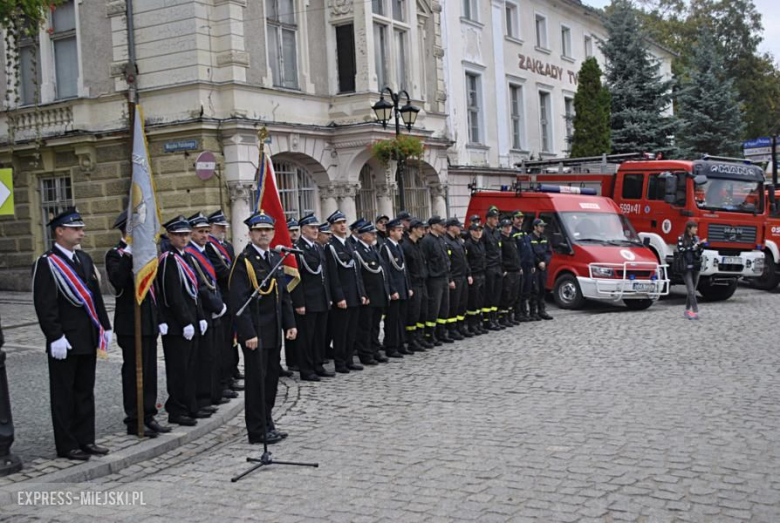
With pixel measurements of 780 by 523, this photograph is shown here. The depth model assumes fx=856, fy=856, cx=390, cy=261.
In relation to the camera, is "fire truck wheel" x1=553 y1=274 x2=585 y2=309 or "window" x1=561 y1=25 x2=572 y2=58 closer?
"fire truck wheel" x1=553 y1=274 x2=585 y2=309

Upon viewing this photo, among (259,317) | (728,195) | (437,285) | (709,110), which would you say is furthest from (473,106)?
(259,317)

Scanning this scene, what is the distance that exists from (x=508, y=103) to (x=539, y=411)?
2512cm

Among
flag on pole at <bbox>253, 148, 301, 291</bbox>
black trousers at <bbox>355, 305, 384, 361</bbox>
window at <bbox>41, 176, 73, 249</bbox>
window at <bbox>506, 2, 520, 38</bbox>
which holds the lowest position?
black trousers at <bbox>355, 305, 384, 361</bbox>

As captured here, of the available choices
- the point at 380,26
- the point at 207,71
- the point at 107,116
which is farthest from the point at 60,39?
the point at 380,26

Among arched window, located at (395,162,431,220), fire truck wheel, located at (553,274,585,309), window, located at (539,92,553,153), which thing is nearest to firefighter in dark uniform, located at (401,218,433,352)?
fire truck wheel, located at (553,274,585,309)

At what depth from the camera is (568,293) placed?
17297 mm

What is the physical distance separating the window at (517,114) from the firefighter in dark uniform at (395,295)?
21333 mm

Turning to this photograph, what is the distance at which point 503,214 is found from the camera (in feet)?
61.4

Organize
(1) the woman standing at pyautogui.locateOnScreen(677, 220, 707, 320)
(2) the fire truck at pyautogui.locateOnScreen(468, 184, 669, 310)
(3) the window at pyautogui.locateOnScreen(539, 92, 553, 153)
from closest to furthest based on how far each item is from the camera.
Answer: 1. (1) the woman standing at pyautogui.locateOnScreen(677, 220, 707, 320)
2. (2) the fire truck at pyautogui.locateOnScreen(468, 184, 669, 310)
3. (3) the window at pyautogui.locateOnScreen(539, 92, 553, 153)

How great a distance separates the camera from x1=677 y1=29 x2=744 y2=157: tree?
119ft

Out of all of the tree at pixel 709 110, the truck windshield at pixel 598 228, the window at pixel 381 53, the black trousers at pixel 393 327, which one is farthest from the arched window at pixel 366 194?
the tree at pixel 709 110

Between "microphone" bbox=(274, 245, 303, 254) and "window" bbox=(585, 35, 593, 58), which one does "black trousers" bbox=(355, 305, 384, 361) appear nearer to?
"microphone" bbox=(274, 245, 303, 254)

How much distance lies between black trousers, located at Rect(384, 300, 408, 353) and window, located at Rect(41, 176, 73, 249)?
12.4m

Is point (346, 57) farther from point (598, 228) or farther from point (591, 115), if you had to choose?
point (591, 115)
